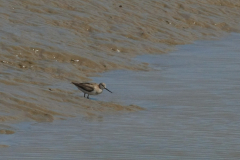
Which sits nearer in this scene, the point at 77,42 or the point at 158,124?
the point at 158,124

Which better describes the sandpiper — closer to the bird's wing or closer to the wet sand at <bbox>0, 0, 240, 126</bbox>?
the bird's wing

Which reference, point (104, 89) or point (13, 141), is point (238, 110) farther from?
point (13, 141)

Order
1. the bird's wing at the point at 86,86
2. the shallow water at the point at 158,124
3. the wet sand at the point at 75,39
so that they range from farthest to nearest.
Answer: the bird's wing at the point at 86,86 → the wet sand at the point at 75,39 → the shallow water at the point at 158,124

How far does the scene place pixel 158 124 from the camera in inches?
465

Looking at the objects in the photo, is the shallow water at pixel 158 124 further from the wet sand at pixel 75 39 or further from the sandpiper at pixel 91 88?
the wet sand at pixel 75 39

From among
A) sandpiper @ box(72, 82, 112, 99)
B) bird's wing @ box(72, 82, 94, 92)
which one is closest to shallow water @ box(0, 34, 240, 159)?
sandpiper @ box(72, 82, 112, 99)

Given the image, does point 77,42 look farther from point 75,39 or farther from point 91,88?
point 91,88

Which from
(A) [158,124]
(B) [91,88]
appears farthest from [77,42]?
(A) [158,124]

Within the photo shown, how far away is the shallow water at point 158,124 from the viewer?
10.1 m

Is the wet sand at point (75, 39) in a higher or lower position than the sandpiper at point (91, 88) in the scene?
higher

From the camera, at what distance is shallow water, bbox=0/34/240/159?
33.1 ft

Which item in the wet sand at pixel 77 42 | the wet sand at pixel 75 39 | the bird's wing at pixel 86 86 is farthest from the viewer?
the bird's wing at pixel 86 86

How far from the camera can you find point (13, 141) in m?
10.4

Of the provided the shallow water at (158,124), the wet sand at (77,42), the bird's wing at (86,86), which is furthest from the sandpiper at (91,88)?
the shallow water at (158,124)
